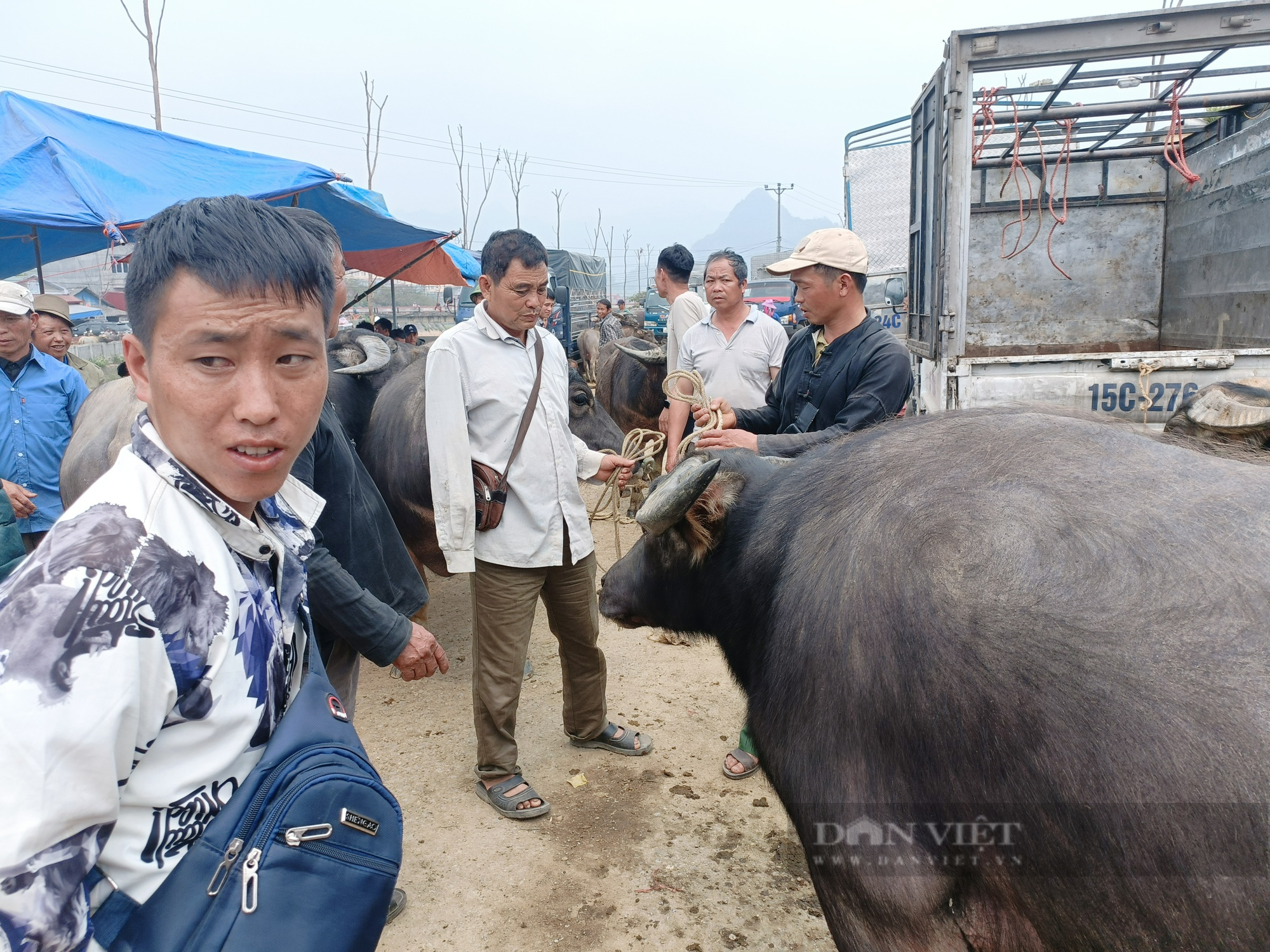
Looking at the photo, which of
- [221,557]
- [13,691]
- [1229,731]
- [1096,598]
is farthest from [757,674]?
[13,691]

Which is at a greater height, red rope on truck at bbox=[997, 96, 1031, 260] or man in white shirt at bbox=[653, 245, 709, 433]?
red rope on truck at bbox=[997, 96, 1031, 260]

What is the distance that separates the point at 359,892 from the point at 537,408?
8.09 ft

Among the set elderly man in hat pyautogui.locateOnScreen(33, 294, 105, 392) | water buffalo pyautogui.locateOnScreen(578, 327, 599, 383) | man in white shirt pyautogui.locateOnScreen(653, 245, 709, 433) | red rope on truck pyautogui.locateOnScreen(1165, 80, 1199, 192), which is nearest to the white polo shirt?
man in white shirt pyautogui.locateOnScreen(653, 245, 709, 433)

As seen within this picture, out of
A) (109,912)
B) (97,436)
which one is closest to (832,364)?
(109,912)

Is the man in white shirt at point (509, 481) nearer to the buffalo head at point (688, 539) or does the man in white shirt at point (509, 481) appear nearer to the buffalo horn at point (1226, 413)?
the buffalo head at point (688, 539)

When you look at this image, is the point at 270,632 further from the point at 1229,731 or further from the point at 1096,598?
the point at 1229,731

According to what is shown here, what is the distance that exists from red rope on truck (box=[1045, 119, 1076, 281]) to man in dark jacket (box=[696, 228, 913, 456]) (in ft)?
14.2

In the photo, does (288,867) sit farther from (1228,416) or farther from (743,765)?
(743,765)

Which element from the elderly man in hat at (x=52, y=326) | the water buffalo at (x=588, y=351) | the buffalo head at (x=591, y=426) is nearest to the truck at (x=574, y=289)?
the water buffalo at (x=588, y=351)

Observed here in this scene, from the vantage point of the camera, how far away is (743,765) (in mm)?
3566

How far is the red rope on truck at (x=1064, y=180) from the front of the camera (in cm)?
636

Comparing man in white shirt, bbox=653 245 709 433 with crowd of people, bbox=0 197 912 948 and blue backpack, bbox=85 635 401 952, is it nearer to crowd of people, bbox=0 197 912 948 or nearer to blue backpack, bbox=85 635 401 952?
crowd of people, bbox=0 197 912 948

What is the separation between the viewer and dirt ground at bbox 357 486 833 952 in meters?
2.71

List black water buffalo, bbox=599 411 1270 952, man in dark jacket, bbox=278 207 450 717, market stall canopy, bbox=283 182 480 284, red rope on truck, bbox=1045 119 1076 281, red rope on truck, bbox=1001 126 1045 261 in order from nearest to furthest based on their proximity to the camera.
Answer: black water buffalo, bbox=599 411 1270 952 → man in dark jacket, bbox=278 207 450 717 → red rope on truck, bbox=1045 119 1076 281 → red rope on truck, bbox=1001 126 1045 261 → market stall canopy, bbox=283 182 480 284
